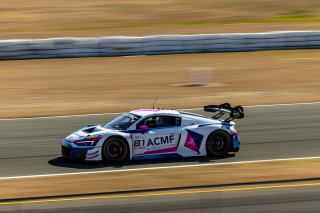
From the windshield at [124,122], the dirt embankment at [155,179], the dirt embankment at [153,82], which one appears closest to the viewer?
the dirt embankment at [155,179]

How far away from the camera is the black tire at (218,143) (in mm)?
16062

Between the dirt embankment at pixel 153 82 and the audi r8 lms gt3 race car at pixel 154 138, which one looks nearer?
the audi r8 lms gt3 race car at pixel 154 138

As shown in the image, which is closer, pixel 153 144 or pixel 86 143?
pixel 86 143

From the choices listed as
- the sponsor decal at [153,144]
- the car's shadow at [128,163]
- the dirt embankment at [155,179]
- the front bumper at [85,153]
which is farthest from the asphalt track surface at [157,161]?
the dirt embankment at [155,179]

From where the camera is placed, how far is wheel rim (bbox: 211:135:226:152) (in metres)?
16.1

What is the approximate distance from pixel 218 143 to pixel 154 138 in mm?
1440

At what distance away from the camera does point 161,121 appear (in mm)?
15984

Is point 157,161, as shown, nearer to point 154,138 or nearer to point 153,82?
point 154,138

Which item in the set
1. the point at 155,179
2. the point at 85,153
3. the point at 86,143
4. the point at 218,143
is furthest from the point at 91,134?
the point at 218,143

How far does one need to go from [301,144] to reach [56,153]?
5.66 m

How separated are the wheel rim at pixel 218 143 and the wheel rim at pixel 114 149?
2.03m

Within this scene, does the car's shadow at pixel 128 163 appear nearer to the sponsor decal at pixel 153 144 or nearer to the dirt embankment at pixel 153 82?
the sponsor decal at pixel 153 144

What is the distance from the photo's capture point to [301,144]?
17375 mm

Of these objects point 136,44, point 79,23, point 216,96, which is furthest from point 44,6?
point 216,96
